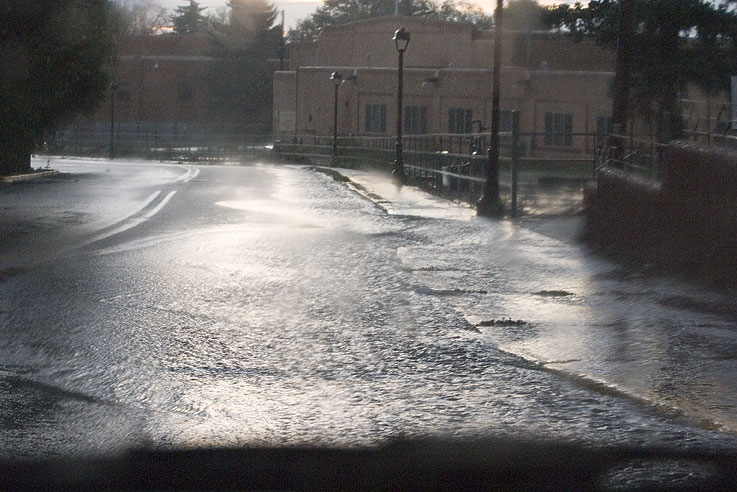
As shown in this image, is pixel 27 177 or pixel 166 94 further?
pixel 166 94

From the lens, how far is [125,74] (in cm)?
8869

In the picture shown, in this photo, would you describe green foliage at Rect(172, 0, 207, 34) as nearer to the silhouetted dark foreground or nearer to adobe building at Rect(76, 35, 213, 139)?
adobe building at Rect(76, 35, 213, 139)

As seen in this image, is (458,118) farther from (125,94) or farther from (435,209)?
(435,209)

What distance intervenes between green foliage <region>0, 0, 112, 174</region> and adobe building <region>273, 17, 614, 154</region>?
28.9 m

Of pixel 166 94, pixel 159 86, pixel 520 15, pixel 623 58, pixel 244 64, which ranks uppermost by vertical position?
pixel 520 15

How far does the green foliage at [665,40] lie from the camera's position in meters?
40.3

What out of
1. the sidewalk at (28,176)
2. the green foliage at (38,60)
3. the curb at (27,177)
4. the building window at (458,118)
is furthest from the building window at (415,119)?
the green foliage at (38,60)

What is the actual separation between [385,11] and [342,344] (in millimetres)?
102634

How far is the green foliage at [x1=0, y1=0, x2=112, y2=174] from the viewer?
65.7 feet

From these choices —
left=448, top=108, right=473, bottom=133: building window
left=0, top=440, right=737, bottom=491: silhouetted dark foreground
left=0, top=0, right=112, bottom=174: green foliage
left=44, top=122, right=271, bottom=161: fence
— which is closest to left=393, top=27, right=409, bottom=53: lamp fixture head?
left=0, top=0, right=112, bottom=174: green foliage

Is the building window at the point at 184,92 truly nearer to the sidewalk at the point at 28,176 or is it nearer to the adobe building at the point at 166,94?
the adobe building at the point at 166,94

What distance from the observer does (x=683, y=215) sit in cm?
1159

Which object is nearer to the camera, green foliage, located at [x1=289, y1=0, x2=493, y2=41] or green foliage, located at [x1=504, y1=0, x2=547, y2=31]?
green foliage, located at [x1=504, y1=0, x2=547, y2=31]

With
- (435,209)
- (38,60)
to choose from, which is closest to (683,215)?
(435,209)
